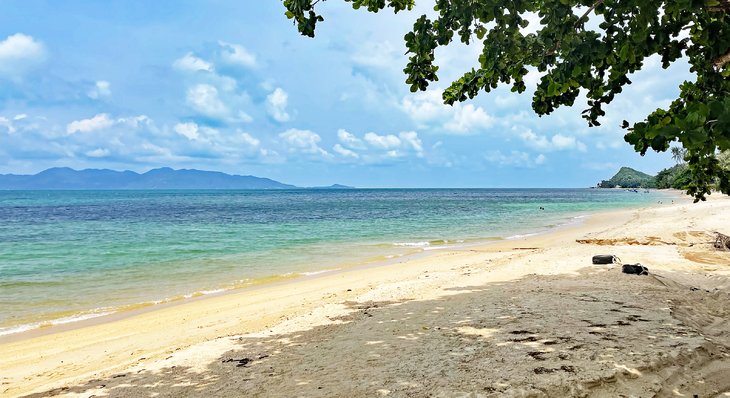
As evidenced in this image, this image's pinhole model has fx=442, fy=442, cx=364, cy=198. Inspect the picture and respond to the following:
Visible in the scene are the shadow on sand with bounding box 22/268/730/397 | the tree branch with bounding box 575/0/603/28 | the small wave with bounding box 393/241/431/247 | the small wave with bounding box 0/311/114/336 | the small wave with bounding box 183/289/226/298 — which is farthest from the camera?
the small wave with bounding box 393/241/431/247

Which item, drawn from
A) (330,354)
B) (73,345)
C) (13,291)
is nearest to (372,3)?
(330,354)

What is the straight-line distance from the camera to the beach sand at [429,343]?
4895 millimetres

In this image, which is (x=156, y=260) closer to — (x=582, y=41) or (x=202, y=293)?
(x=202, y=293)

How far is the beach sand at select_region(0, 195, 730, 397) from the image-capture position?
489 centimetres

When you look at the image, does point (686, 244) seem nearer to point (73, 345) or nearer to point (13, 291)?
point (73, 345)

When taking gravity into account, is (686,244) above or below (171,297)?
above

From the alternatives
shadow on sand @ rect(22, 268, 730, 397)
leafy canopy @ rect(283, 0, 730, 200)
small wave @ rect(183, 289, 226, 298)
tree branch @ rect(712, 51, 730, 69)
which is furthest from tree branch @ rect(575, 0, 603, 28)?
small wave @ rect(183, 289, 226, 298)

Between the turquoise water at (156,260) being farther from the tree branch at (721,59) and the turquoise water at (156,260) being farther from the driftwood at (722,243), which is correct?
the tree branch at (721,59)

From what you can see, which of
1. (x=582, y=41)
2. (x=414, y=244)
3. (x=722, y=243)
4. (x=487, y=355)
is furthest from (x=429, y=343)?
(x=414, y=244)

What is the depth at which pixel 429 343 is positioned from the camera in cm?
621

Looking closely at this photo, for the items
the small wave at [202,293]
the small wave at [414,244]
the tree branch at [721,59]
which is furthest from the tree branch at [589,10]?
the small wave at [414,244]

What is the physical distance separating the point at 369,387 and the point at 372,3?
5503mm

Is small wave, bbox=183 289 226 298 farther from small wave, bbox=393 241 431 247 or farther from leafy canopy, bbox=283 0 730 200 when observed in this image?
Result: small wave, bbox=393 241 431 247

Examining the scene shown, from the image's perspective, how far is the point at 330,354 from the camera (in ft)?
20.2
